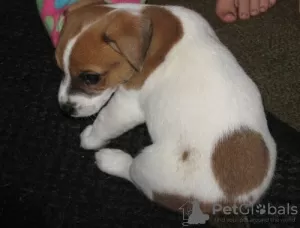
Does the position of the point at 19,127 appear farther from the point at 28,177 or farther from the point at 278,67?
the point at 278,67

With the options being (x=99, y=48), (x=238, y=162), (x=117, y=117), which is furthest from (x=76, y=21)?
(x=238, y=162)

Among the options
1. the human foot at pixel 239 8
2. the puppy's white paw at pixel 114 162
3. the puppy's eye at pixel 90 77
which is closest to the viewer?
the puppy's eye at pixel 90 77

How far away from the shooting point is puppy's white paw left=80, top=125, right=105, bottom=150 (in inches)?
80.6

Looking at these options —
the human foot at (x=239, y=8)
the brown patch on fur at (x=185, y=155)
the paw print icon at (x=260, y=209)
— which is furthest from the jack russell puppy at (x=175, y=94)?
the human foot at (x=239, y=8)

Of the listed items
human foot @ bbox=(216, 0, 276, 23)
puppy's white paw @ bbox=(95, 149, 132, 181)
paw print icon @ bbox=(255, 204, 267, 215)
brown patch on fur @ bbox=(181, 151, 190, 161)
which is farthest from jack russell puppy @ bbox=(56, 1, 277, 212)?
human foot @ bbox=(216, 0, 276, 23)

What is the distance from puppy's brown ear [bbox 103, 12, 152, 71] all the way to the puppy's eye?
0.13 meters

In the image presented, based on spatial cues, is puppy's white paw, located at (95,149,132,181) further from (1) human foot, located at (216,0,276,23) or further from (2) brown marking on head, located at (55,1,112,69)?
(1) human foot, located at (216,0,276,23)

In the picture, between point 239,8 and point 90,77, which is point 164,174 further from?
point 239,8

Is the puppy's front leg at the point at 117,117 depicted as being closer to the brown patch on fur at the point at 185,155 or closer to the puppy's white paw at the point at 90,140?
the puppy's white paw at the point at 90,140

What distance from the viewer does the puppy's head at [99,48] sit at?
1529 mm

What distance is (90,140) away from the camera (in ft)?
6.79

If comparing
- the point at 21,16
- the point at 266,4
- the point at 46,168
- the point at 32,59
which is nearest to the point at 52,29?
the point at 32,59

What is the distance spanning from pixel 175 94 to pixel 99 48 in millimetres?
314

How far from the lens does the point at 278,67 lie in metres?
2.40
